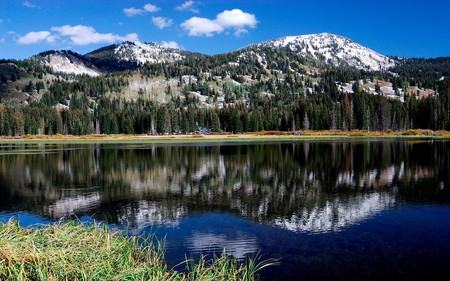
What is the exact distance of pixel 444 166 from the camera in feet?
147

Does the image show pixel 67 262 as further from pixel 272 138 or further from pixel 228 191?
pixel 272 138

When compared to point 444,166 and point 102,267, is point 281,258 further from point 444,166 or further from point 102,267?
point 444,166

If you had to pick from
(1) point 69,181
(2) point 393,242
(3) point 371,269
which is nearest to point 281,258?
(3) point 371,269

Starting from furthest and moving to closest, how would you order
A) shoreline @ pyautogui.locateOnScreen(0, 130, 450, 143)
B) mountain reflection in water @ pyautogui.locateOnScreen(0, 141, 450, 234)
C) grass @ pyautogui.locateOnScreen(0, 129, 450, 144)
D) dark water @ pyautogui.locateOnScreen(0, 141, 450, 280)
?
grass @ pyautogui.locateOnScreen(0, 129, 450, 144) < shoreline @ pyautogui.locateOnScreen(0, 130, 450, 143) < mountain reflection in water @ pyautogui.locateOnScreen(0, 141, 450, 234) < dark water @ pyautogui.locateOnScreen(0, 141, 450, 280)

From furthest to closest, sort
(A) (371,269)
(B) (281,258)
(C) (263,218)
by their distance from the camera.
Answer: (C) (263,218) → (B) (281,258) → (A) (371,269)

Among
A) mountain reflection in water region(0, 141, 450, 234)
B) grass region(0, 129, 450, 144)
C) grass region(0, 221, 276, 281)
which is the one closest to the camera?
grass region(0, 221, 276, 281)

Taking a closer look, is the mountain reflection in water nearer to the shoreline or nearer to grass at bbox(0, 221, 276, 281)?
grass at bbox(0, 221, 276, 281)

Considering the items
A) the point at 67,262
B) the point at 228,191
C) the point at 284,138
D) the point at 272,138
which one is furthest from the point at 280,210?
the point at 284,138

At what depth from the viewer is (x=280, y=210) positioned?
77.0ft

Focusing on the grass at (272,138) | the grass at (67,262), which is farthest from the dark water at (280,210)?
the grass at (272,138)

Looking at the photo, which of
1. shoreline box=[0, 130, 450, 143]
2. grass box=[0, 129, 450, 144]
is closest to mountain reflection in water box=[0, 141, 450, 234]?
shoreline box=[0, 130, 450, 143]

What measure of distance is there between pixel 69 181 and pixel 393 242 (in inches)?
1218

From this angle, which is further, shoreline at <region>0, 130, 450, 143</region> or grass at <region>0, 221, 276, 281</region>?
shoreline at <region>0, 130, 450, 143</region>

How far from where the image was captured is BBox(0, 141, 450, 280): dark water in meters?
14.8
